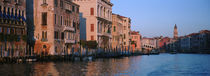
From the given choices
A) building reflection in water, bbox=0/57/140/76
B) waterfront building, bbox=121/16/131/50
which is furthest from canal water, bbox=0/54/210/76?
waterfront building, bbox=121/16/131/50

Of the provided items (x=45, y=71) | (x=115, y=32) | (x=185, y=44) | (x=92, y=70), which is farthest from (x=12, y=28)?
(x=185, y=44)

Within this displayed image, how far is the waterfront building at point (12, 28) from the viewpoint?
36406 mm

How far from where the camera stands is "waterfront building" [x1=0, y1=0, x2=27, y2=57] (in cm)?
3641

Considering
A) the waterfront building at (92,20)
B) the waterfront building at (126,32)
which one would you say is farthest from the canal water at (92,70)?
the waterfront building at (126,32)

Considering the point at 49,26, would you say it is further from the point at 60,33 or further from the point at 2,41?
the point at 2,41

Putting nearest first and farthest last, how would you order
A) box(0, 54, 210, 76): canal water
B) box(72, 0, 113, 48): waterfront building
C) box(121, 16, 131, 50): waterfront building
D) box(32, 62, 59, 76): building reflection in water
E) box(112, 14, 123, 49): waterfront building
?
box(32, 62, 59, 76): building reflection in water
box(0, 54, 210, 76): canal water
box(72, 0, 113, 48): waterfront building
box(112, 14, 123, 49): waterfront building
box(121, 16, 131, 50): waterfront building

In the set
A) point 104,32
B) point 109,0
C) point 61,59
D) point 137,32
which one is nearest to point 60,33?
point 61,59

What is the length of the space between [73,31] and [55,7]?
7.24m

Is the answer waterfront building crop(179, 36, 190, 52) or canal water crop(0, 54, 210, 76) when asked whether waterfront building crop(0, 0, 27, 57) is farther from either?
waterfront building crop(179, 36, 190, 52)

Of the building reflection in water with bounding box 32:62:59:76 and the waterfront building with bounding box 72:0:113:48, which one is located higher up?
the waterfront building with bounding box 72:0:113:48

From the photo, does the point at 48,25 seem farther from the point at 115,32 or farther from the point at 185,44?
the point at 185,44

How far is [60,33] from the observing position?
45.6m

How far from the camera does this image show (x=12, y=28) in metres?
38.4

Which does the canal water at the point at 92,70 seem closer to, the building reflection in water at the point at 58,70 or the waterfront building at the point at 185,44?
the building reflection in water at the point at 58,70
